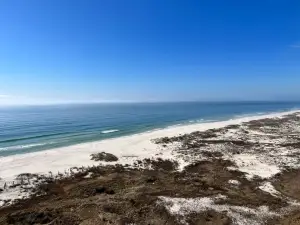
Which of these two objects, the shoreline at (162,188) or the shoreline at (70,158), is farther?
the shoreline at (70,158)

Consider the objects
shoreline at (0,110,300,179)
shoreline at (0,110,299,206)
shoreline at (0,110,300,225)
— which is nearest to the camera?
shoreline at (0,110,300,225)

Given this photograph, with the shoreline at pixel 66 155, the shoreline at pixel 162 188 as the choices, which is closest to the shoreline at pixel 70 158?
the shoreline at pixel 66 155

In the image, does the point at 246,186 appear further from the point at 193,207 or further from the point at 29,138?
the point at 29,138

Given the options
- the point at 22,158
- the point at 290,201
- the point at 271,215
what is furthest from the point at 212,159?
the point at 22,158

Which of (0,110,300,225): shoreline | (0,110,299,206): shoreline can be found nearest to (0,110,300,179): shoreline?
(0,110,299,206): shoreline

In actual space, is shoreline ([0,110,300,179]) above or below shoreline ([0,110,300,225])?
above

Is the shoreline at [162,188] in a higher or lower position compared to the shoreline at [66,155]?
lower

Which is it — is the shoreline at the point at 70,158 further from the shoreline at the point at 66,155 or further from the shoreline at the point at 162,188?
the shoreline at the point at 162,188

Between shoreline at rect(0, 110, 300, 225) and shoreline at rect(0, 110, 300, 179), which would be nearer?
shoreline at rect(0, 110, 300, 225)

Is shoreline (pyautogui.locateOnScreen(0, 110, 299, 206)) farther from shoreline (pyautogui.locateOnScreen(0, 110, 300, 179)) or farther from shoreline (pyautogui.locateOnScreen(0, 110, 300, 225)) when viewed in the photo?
shoreline (pyautogui.locateOnScreen(0, 110, 300, 225))

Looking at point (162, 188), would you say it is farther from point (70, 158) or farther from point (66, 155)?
point (66, 155)

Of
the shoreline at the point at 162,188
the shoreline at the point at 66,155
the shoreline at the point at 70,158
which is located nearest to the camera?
the shoreline at the point at 162,188

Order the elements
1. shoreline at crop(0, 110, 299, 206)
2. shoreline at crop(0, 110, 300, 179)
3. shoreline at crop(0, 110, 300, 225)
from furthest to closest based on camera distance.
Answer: shoreline at crop(0, 110, 300, 179) → shoreline at crop(0, 110, 299, 206) → shoreline at crop(0, 110, 300, 225)
